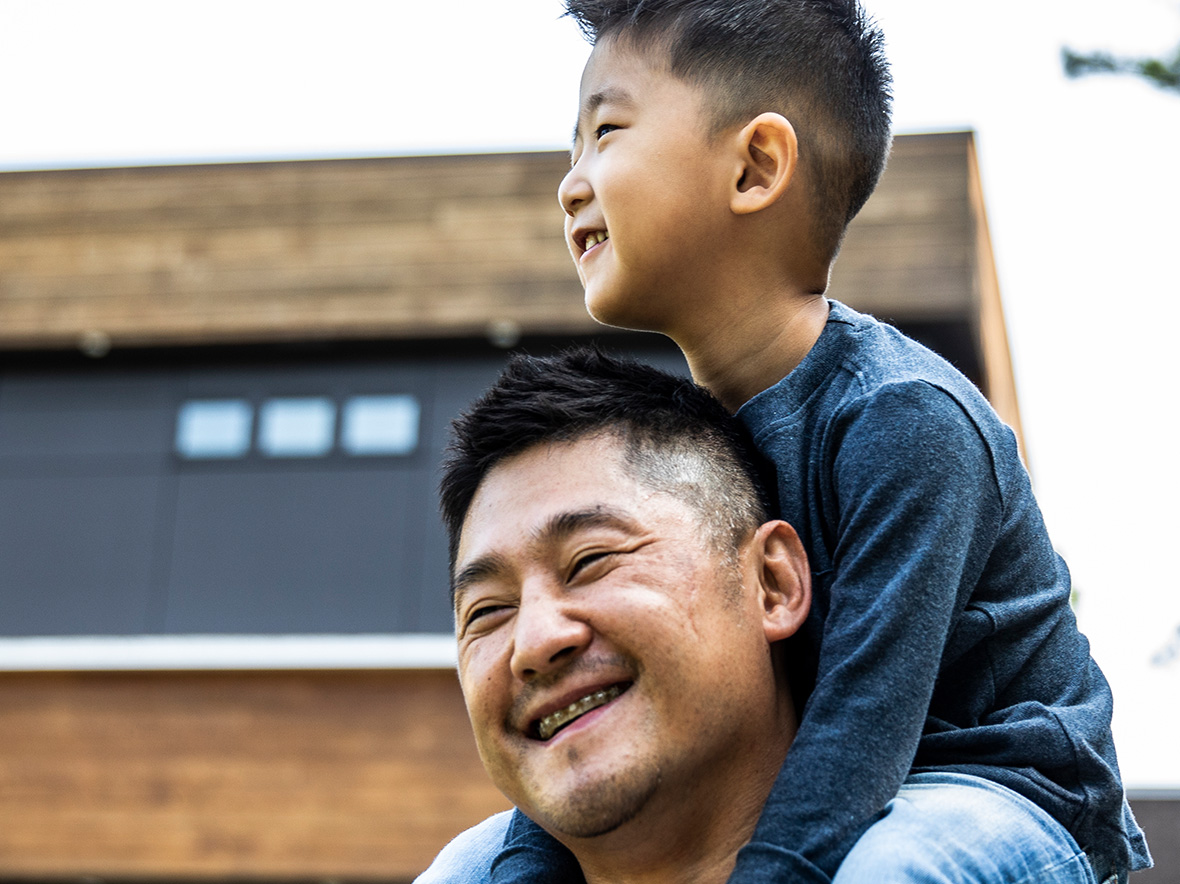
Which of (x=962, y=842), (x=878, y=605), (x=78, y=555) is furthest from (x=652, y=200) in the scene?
(x=78, y=555)

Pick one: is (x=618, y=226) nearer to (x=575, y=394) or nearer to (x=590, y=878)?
(x=575, y=394)

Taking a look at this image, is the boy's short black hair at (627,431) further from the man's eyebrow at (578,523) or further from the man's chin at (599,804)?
the man's chin at (599,804)

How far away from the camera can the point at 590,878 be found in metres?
2.08

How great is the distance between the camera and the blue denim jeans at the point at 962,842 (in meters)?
1.63

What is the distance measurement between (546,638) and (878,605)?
0.43m

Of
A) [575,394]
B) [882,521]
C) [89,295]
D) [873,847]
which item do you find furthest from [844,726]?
[89,295]

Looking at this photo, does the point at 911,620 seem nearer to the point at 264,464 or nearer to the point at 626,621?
the point at 626,621

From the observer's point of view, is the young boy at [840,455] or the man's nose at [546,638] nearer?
the young boy at [840,455]

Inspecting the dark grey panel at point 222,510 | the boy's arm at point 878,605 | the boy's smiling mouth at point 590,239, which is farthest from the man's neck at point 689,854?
the dark grey panel at point 222,510

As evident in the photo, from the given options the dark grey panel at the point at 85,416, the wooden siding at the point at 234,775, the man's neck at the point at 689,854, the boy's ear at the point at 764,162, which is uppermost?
the boy's ear at the point at 764,162

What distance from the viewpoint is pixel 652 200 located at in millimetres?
2107

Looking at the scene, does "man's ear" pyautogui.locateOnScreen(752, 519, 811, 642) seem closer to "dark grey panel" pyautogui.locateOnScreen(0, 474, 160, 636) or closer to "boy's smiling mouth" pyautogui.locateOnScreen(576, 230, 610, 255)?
"boy's smiling mouth" pyautogui.locateOnScreen(576, 230, 610, 255)

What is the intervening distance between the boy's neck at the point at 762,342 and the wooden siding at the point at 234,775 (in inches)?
313

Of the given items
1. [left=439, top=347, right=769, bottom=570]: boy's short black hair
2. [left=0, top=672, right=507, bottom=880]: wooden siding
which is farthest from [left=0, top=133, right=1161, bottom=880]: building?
[left=439, top=347, right=769, bottom=570]: boy's short black hair
